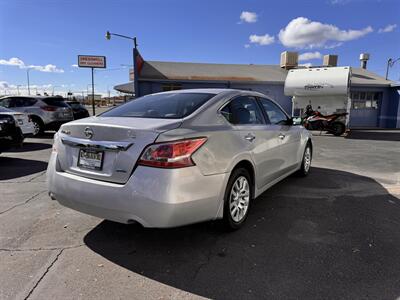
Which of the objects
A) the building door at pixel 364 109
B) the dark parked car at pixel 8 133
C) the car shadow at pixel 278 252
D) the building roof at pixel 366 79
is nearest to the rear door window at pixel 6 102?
the dark parked car at pixel 8 133

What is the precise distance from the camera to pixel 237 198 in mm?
3504

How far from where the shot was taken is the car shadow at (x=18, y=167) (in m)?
6.18

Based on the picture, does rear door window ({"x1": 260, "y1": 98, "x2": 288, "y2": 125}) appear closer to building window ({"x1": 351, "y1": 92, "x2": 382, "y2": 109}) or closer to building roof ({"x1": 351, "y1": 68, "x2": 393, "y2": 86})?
building roof ({"x1": 351, "y1": 68, "x2": 393, "y2": 86})

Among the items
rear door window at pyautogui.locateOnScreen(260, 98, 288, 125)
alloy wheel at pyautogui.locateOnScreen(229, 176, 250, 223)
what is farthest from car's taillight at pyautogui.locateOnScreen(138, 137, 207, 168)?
rear door window at pyautogui.locateOnScreen(260, 98, 288, 125)

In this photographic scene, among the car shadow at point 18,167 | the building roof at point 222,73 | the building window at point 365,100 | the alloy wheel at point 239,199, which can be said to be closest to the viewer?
the alloy wheel at point 239,199

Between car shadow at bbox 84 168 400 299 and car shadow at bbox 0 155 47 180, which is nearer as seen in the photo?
car shadow at bbox 84 168 400 299

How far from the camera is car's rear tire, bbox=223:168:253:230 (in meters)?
3.30

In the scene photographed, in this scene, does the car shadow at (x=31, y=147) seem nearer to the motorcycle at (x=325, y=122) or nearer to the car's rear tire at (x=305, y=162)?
the car's rear tire at (x=305, y=162)

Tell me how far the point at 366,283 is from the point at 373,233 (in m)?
1.15

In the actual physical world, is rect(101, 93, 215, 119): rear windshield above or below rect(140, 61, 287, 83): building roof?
below

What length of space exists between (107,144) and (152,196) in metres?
0.67

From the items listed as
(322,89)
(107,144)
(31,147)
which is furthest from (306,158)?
(322,89)

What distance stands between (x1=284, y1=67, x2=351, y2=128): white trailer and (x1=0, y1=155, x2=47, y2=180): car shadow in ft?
40.3

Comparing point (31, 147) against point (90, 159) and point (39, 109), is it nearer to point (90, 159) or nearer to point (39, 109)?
point (39, 109)
